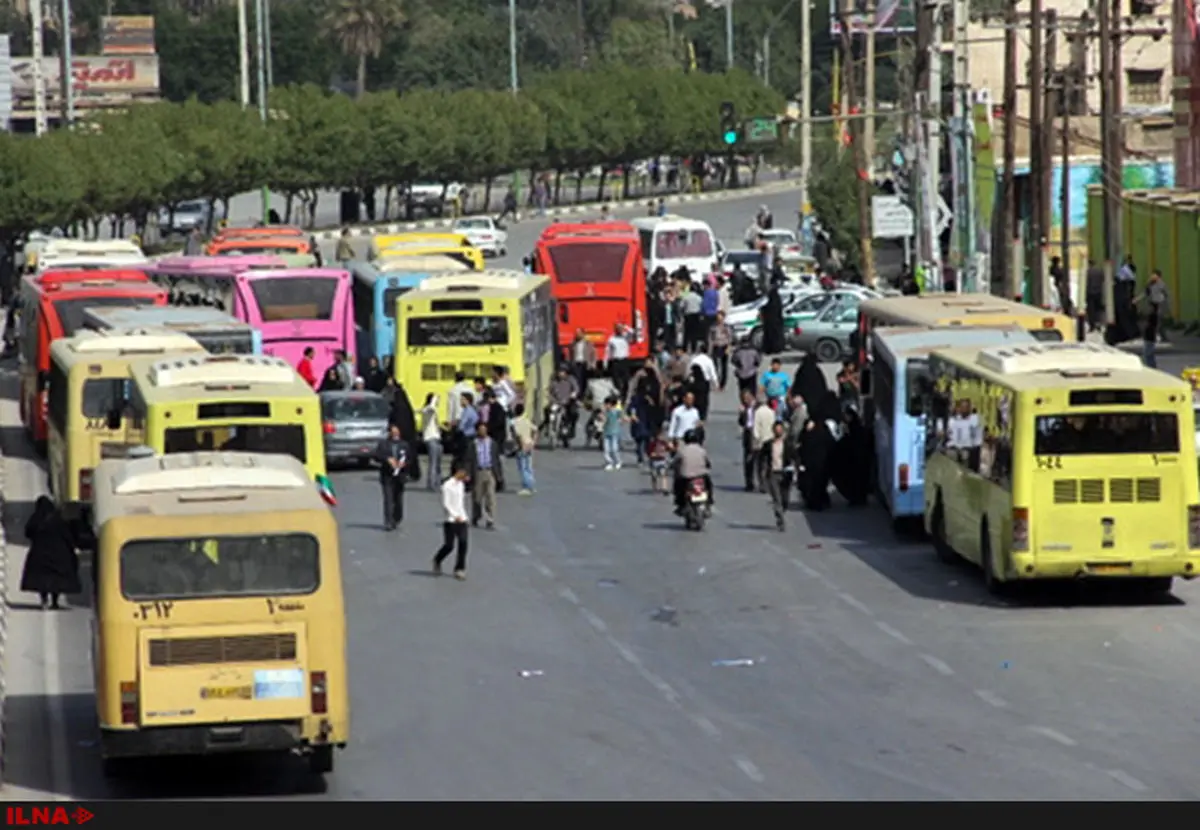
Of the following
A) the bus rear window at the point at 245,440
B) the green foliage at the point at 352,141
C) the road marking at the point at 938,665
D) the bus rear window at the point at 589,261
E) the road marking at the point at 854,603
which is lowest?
the road marking at the point at 854,603

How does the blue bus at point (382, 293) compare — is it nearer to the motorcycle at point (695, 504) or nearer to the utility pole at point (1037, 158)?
the utility pole at point (1037, 158)

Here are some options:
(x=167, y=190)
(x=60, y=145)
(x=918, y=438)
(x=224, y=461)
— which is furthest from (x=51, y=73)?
(x=224, y=461)

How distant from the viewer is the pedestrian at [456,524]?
30594mm

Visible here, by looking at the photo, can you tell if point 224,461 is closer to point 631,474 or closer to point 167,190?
point 631,474

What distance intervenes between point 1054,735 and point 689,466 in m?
12.6

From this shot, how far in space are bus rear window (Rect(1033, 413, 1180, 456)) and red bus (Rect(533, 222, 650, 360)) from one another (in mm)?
24010

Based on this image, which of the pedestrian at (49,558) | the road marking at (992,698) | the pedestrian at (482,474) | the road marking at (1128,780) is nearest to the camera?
the road marking at (1128,780)

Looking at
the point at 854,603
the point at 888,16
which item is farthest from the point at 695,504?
the point at 888,16

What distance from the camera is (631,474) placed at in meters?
40.9

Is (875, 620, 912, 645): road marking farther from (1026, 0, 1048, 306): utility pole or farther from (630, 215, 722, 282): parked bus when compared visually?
(630, 215, 722, 282): parked bus

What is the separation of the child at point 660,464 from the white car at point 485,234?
1909 inches

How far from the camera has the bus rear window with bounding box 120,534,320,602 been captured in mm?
20469

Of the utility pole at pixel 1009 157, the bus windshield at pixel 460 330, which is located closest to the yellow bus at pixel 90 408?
the bus windshield at pixel 460 330
